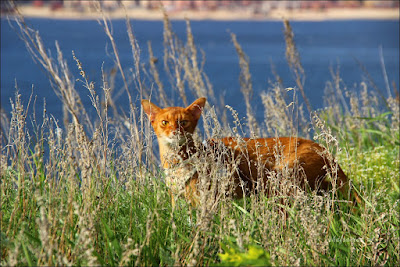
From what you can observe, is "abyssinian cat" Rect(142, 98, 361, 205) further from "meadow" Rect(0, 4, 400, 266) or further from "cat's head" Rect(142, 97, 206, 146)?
"meadow" Rect(0, 4, 400, 266)

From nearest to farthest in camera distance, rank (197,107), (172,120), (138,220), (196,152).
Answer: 1. (138,220)
2. (196,152)
3. (172,120)
4. (197,107)

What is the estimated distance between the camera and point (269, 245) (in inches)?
104

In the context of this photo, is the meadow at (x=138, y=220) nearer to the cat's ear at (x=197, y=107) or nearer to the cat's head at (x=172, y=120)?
the cat's head at (x=172, y=120)

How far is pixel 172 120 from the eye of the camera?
11.5 ft

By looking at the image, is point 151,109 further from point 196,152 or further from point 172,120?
point 196,152

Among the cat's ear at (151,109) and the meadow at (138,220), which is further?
the cat's ear at (151,109)

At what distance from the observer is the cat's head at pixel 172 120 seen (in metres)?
3.46

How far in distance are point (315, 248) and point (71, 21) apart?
79.0 meters

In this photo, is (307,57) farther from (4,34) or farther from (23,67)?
(4,34)

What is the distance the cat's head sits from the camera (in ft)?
11.3

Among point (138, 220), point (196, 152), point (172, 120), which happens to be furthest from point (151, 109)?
point (138, 220)

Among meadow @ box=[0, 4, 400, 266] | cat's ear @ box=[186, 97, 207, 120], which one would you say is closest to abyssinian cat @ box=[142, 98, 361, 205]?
cat's ear @ box=[186, 97, 207, 120]

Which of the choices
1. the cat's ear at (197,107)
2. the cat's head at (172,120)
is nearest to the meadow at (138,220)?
the cat's head at (172,120)

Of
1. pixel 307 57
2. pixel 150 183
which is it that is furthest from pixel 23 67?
pixel 150 183
